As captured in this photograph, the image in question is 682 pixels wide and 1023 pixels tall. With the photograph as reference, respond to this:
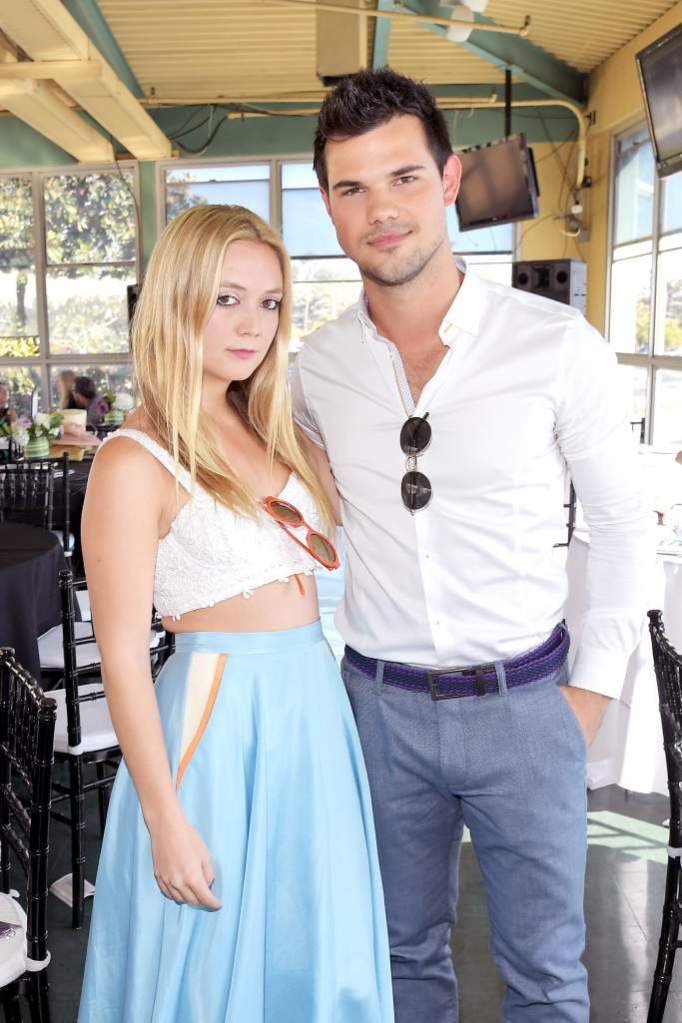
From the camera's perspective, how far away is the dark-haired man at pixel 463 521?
5.09 feet

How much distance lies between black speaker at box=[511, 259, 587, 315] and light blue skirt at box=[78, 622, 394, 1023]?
25.7 ft

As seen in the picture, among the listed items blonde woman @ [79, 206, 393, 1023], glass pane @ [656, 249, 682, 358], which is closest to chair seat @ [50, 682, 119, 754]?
blonde woman @ [79, 206, 393, 1023]

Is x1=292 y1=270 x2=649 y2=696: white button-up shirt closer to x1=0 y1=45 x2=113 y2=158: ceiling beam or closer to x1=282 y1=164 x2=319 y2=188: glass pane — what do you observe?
x1=0 y1=45 x2=113 y2=158: ceiling beam

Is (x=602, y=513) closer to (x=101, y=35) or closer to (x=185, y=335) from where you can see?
(x=185, y=335)

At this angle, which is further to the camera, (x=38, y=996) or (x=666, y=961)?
(x=666, y=961)

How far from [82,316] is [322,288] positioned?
9.01 feet

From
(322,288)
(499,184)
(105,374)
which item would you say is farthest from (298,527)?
(105,374)

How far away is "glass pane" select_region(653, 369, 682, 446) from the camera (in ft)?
27.5

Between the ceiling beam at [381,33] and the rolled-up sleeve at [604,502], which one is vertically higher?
the ceiling beam at [381,33]

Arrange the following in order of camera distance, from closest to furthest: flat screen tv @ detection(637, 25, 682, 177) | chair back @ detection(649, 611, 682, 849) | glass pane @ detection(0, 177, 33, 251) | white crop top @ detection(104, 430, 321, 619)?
white crop top @ detection(104, 430, 321, 619)
chair back @ detection(649, 611, 682, 849)
flat screen tv @ detection(637, 25, 682, 177)
glass pane @ detection(0, 177, 33, 251)

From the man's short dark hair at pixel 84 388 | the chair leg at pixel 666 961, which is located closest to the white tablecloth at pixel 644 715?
the chair leg at pixel 666 961

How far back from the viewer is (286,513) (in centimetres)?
160

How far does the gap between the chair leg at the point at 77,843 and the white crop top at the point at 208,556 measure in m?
1.50

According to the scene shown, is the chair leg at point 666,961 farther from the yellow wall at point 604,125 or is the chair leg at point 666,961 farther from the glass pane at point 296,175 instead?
the glass pane at point 296,175
